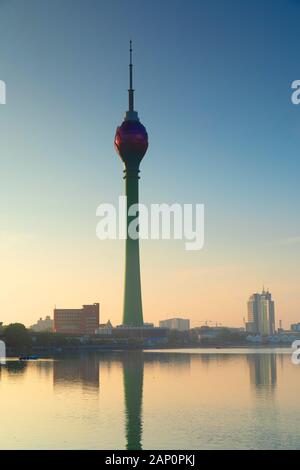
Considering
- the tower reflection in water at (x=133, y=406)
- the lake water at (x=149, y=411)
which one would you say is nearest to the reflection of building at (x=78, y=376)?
the lake water at (x=149, y=411)

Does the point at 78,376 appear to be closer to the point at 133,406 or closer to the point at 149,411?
the point at 133,406

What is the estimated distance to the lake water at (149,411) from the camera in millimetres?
51062

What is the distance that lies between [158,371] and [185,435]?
71.0m

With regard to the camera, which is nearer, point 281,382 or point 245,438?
point 245,438

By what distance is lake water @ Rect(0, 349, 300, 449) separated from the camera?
51062mm

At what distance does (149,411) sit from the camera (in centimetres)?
6675

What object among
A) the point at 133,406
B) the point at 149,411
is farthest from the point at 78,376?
the point at 149,411

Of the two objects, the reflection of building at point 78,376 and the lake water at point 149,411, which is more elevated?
the reflection of building at point 78,376

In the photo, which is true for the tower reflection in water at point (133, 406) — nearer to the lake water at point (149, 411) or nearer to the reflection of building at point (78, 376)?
the lake water at point (149, 411)

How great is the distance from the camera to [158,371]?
4847 inches

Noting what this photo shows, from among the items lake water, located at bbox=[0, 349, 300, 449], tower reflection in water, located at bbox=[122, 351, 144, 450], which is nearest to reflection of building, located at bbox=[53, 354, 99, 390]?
lake water, located at bbox=[0, 349, 300, 449]
